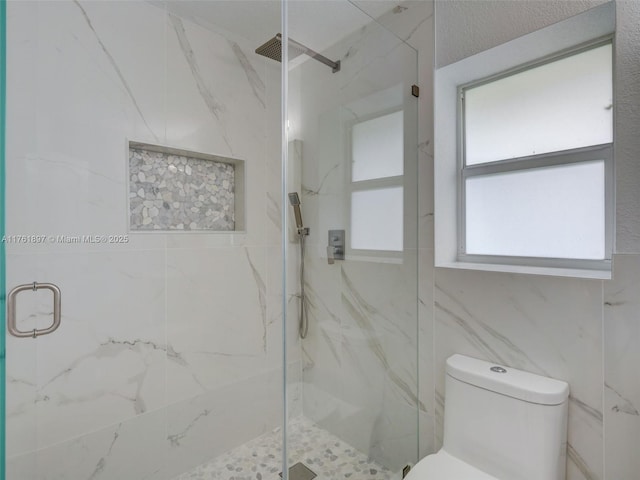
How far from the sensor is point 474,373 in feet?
4.39

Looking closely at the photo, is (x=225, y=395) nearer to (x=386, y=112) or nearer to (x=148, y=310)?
(x=148, y=310)

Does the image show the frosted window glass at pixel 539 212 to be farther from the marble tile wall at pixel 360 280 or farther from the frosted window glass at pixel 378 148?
the frosted window glass at pixel 378 148

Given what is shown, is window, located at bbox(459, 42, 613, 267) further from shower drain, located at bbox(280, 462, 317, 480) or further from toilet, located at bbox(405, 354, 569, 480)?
shower drain, located at bbox(280, 462, 317, 480)

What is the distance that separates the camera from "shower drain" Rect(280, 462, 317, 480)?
4.16 feet

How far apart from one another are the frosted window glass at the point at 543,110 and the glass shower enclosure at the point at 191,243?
1.10 ft

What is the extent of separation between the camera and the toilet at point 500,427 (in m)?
1.17

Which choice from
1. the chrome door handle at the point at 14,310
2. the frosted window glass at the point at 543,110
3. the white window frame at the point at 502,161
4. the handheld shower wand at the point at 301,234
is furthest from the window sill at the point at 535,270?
the chrome door handle at the point at 14,310

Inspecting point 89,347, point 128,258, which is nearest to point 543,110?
point 128,258

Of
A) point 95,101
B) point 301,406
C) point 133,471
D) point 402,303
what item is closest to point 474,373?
point 402,303

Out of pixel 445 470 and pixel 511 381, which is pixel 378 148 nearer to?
pixel 511 381

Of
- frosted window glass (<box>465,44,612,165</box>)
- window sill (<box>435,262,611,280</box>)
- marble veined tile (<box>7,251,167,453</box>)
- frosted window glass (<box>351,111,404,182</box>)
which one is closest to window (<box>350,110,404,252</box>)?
frosted window glass (<box>351,111,404,182</box>)

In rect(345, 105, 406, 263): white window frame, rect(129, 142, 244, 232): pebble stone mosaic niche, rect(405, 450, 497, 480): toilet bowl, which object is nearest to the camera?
rect(405, 450, 497, 480): toilet bowl

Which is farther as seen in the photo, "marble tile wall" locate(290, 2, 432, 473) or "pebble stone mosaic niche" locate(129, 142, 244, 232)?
"pebble stone mosaic niche" locate(129, 142, 244, 232)

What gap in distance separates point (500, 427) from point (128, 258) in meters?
1.80
